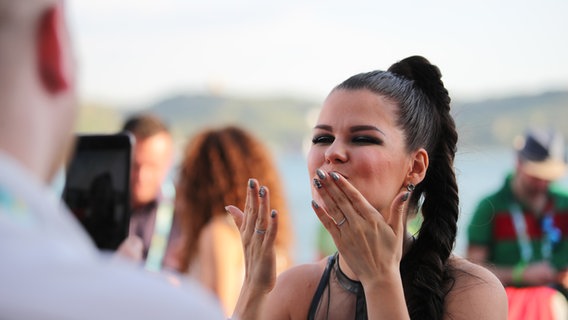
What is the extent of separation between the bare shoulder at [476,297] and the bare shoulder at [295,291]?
1.18 feet

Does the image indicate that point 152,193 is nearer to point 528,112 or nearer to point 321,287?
point 321,287

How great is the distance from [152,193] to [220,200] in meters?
1.04

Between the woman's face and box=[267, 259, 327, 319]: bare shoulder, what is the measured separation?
0.99ft

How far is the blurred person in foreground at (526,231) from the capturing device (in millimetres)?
4629

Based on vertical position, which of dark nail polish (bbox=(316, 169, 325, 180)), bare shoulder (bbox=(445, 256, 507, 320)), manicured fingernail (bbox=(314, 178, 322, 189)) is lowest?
bare shoulder (bbox=(445, 256, 507, 320))

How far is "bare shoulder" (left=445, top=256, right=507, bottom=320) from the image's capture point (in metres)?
1.85

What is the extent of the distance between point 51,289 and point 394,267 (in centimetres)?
112

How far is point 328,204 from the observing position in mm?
1724

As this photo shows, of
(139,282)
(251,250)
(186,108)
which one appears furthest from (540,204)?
(186,108)

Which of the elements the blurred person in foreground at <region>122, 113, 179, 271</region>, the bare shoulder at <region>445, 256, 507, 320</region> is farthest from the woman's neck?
the blurred person in foreground at <region>122, 113, 179, 271</region>

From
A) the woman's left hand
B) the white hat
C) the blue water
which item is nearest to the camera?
the woman's left hand

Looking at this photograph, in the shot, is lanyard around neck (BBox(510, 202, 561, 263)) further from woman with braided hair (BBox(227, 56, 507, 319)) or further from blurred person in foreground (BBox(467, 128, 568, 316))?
woman with braided hair (BBox(227, 56, 507, 319))

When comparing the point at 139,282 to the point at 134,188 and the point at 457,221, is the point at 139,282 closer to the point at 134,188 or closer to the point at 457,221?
the point at 457,221

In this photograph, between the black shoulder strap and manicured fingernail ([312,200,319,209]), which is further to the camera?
the black shoulder strap
